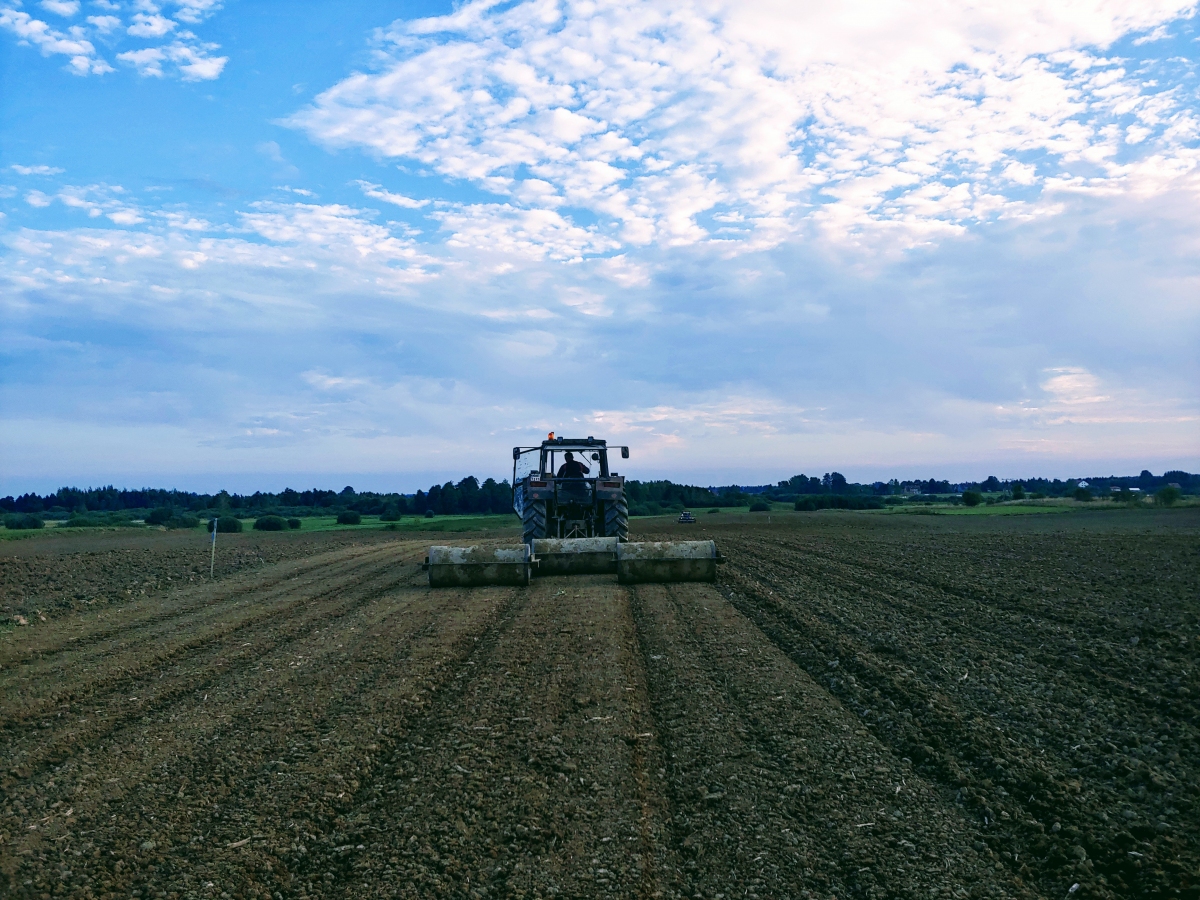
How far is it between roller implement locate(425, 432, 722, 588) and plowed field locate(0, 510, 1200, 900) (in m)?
2.59

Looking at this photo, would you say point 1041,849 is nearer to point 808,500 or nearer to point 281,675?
point 281,675

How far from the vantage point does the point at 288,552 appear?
81.6 feet

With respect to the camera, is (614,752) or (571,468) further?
(571,468)

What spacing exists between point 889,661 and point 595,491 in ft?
32.1

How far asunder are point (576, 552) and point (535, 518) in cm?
254

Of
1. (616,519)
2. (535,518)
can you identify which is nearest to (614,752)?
(616,519)

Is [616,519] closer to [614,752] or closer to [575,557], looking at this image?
[575,557]

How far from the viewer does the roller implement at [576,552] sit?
43.0ft

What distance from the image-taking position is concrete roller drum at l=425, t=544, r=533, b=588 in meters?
13.1

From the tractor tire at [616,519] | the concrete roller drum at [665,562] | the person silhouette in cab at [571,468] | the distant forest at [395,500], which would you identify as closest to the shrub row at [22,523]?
the distant forest at [395,500]

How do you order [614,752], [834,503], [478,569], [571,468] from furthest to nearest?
1. [834,503]
2. [571,468]
3. [478,569]
4. [614,752]

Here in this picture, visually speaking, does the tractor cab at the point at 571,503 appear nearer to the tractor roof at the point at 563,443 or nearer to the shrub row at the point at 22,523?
the tractor roof at the point at 563,443

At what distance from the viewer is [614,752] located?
Result: 189 inches

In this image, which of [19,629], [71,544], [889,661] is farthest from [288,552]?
[889,661]
